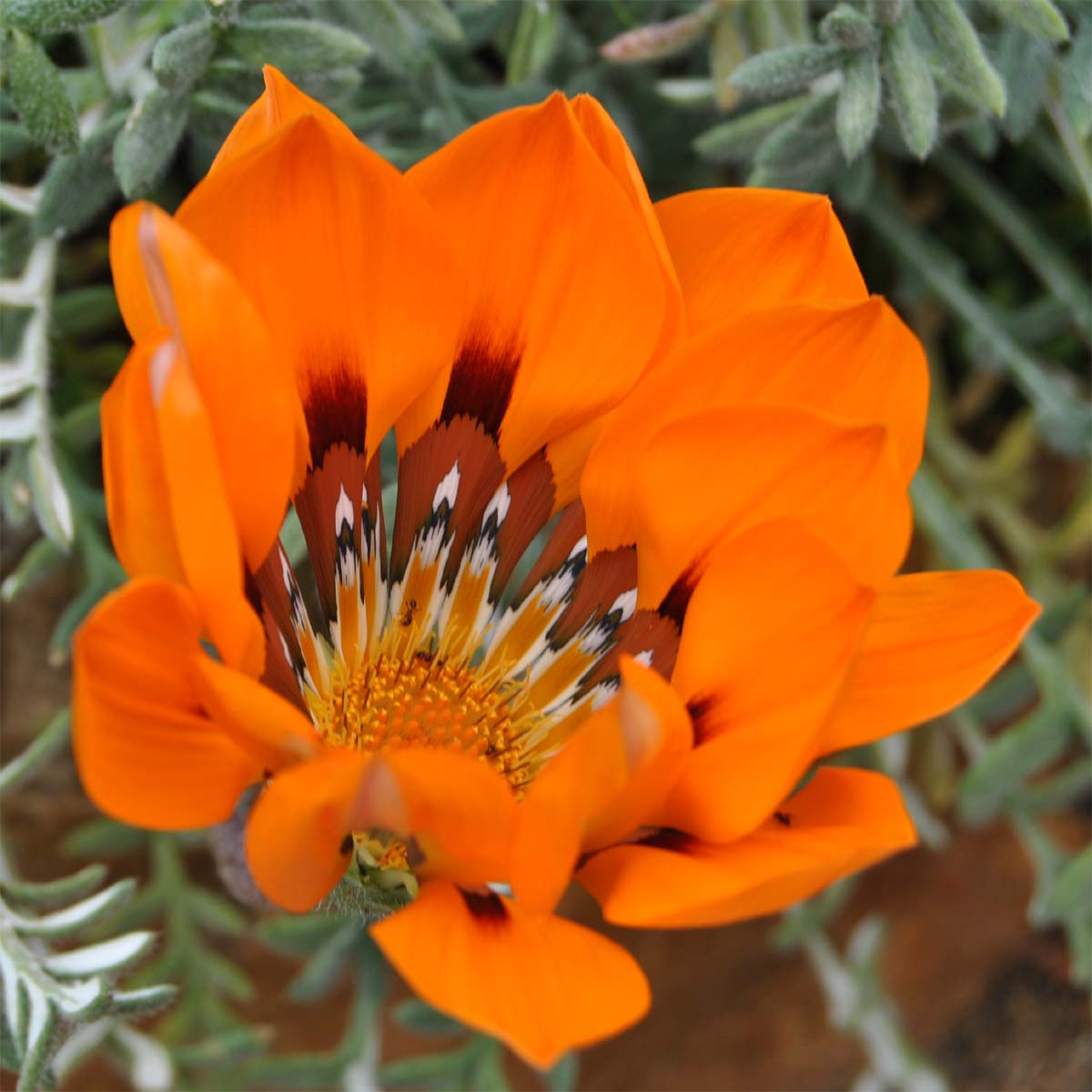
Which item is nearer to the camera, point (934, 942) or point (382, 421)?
point (382, 421)

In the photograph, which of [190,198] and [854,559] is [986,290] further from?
[190,198]

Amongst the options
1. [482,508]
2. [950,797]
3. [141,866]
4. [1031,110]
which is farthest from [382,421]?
[950,797]

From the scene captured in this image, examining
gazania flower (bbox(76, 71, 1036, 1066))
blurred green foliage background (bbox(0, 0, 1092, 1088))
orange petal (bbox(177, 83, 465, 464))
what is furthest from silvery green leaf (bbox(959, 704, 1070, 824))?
orange petal (bbox(177, 83, 465, 464))

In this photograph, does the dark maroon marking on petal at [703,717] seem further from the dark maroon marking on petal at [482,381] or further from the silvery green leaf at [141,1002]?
the silvery green leaf at [141,1002]

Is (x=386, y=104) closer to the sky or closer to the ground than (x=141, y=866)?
closer to the sky

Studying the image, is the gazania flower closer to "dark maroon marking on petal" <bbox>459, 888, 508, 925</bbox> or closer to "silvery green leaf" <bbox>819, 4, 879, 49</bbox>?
"dark maroon marking on petal" <bbox>459, 888, 508, 925</bbox>

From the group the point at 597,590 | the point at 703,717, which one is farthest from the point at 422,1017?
the point at 703,717

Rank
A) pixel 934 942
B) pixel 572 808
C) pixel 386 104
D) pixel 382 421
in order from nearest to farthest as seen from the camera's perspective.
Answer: pixel 572 808 < pixel 382 421 < pixel 386 104 < pixel 934 942
